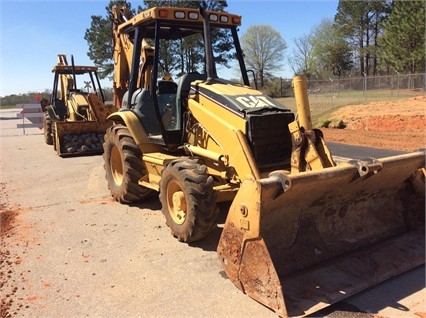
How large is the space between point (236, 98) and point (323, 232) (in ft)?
6.50

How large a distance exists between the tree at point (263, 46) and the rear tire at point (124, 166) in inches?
1975

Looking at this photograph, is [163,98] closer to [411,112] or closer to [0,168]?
[0,168]

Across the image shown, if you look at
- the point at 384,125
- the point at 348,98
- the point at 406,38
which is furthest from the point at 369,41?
the point at 384,125

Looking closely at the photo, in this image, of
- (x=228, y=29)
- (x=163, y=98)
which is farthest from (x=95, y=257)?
(x=228, y=29)

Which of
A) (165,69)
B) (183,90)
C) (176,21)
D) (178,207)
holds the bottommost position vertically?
(178,207)

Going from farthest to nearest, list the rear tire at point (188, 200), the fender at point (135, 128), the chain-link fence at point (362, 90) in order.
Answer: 1. the chain-link fence at point (362, 90)
2. the fender at point (135, 128)
3. the rear tire at point (188, 200)

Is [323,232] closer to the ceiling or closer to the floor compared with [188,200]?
closer to the floor

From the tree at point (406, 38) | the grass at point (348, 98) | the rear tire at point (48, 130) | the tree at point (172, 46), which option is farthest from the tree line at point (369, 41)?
the rear tire at point (48, 130)

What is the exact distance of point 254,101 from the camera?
212 inches

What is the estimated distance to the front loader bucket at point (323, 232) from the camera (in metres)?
3.68

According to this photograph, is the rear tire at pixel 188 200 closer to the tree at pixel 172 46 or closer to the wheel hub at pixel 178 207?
the wheel hub at pixel 178 207

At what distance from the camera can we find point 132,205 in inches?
275

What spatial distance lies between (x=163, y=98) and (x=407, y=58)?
36.5 m

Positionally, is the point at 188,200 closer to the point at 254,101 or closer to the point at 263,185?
the point at 263,185
